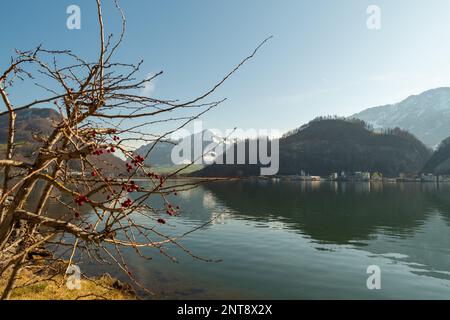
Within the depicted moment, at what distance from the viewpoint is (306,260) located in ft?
110

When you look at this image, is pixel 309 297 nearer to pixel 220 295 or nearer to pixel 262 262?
pixel 220 295

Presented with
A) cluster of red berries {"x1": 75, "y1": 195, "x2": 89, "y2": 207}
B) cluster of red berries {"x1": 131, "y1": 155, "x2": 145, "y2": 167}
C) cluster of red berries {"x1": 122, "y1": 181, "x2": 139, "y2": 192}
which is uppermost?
cluster of red berries {"x1": 131, "y1": 155, "x2": 145, "y2": 167}

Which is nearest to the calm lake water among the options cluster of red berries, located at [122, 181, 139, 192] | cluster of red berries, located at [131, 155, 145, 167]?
cluster of red berries, located at [131, 155, 145, 167]

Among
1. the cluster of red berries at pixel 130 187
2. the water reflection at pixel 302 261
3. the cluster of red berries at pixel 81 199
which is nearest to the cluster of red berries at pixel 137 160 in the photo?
the cluster of red berries at pixel 130 187

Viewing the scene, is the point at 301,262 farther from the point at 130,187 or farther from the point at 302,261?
the point at 130,187

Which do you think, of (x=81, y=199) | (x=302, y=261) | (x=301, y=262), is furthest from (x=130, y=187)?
(x=302, y=261)

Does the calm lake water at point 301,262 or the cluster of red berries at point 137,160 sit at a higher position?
the cluster of red berries at point 137,160

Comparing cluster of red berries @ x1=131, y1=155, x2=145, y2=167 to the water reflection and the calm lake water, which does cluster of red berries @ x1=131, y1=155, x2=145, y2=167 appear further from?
the water reflection

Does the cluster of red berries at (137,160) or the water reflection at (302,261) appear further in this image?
the water reflection at (302,261)

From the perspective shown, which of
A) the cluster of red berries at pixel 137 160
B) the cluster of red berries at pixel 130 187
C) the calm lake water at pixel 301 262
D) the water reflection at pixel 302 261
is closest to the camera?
the cluster of red berries at pixel 130 187

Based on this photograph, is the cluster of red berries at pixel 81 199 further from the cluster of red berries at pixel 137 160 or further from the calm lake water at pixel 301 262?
the calm lake water at pixel 301 262

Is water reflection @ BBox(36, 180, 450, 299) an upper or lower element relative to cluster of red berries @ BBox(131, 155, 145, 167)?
lower
